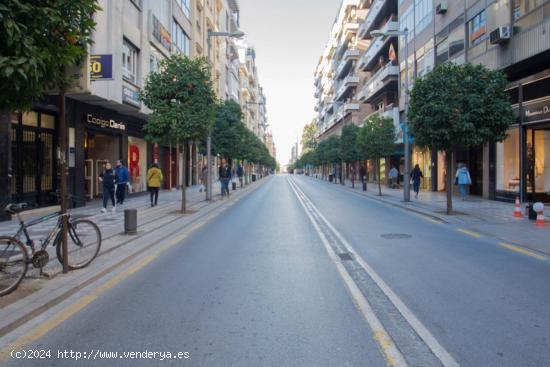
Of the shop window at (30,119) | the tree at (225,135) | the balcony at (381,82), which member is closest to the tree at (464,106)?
the shop window at (30,119)

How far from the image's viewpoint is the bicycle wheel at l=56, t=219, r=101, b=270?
23.1 feet

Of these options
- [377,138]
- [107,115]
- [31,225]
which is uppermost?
[107,115]

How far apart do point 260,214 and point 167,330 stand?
39.5 ft

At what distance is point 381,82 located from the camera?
4012 centimetres

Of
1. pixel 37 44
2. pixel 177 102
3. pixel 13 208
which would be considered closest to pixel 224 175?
pixel 177 102

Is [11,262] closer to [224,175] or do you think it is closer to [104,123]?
[104,123]

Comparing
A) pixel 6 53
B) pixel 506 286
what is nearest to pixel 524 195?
pixel 506 286

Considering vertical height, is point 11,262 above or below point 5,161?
below

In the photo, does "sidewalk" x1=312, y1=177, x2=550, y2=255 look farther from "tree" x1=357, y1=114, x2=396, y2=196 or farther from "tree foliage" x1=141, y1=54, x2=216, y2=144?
"tree" x1=357, y1=114, x2=396, y2=196

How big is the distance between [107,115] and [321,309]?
19334 mm

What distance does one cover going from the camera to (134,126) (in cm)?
2581

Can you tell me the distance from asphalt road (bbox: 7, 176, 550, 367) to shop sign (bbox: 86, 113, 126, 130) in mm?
12856

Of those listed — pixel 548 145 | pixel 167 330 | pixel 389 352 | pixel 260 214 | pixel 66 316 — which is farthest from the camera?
pixel 548 145

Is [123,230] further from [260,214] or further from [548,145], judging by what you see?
[548,145]
